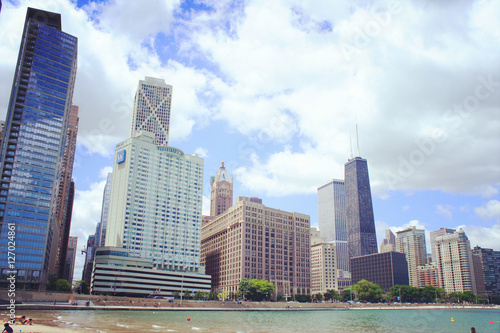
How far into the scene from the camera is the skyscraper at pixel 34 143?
149 metres

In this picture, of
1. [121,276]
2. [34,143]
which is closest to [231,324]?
[34,143]

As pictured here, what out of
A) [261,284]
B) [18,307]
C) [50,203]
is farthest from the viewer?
[261,284]

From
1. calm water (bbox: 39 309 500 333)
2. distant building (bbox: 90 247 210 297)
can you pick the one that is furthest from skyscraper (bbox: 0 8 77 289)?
calm water (bbox: 39 309 500 333)

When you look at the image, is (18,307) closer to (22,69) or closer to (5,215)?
(5,215)

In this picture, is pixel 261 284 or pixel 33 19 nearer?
pixel 33 19

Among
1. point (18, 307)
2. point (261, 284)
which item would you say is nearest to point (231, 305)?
point (261, 284)

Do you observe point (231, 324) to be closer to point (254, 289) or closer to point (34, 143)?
point (254, 289)

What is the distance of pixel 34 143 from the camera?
519 ft

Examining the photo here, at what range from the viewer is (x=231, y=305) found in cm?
15288

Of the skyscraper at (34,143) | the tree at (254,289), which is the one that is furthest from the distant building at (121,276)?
the skyscraper at (34,143)

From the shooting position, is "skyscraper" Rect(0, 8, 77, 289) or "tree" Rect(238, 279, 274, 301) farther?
"tree" Rect(238, 279, 274, 301)

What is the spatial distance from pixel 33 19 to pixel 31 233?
307 feet

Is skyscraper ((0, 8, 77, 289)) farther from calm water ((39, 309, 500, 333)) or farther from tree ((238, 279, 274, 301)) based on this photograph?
tree ((238, 279, 274, 301))

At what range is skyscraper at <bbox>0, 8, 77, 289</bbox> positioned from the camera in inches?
5866
